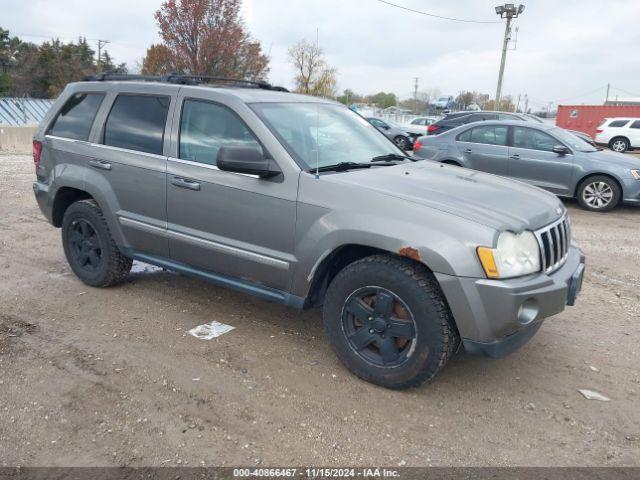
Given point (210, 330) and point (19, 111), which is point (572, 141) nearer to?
point (210, 330)

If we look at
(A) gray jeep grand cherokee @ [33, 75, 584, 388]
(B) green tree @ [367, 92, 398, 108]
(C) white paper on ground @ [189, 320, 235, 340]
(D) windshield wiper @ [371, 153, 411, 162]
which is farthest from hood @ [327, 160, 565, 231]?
(B) green tree @ [367, 92, 398, 108]

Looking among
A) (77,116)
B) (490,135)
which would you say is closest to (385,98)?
(490,135)

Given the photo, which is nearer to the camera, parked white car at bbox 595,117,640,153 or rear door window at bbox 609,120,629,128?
parked white car at bbox 595,117,640,153

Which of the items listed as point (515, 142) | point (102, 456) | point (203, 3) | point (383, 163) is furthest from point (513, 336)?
point (203, 3)

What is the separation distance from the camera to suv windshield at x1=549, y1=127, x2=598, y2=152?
368 inches

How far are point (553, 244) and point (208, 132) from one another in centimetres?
251

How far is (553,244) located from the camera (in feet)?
10.8

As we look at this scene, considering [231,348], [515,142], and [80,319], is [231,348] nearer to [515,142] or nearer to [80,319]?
[80,319]

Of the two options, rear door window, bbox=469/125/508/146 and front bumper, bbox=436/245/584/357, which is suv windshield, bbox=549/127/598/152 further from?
front bumper, bbox=436/245/584/357

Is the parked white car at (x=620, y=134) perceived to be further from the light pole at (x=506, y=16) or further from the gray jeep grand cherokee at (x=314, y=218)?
the gray jeep grand cherokee at (x=314, y=218)

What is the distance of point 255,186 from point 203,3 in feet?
84.8

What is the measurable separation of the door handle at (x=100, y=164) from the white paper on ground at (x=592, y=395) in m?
3.93

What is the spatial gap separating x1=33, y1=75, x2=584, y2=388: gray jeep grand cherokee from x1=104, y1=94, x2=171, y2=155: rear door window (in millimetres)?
13

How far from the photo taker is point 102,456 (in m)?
2.67
